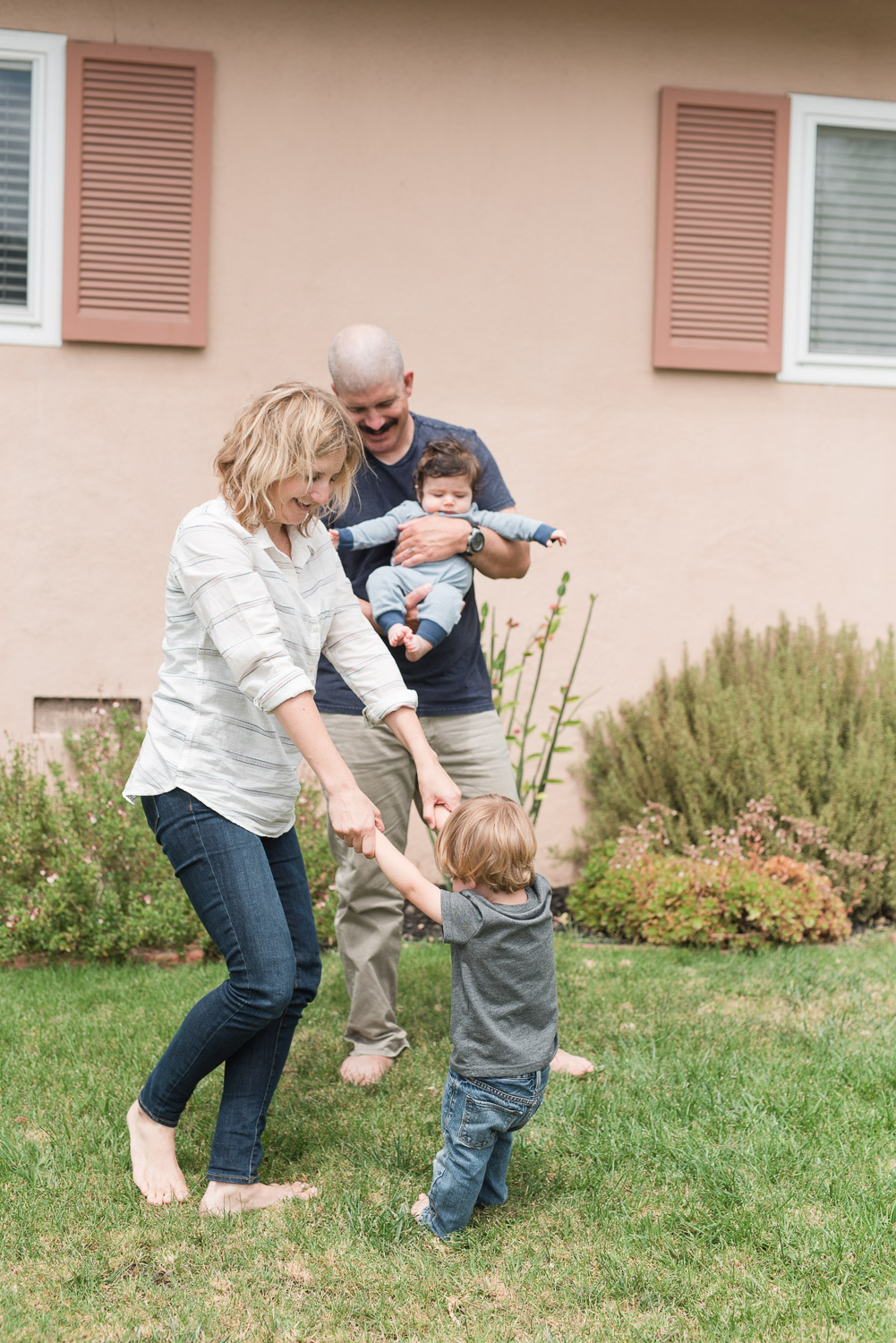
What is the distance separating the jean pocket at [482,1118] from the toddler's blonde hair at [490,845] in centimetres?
44

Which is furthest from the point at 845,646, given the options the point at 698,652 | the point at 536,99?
the point at 536,99

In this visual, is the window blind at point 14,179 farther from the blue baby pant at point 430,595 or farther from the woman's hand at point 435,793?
the woman's hand at point 435,793

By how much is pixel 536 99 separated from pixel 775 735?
319cm

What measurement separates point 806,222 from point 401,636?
3919 mm

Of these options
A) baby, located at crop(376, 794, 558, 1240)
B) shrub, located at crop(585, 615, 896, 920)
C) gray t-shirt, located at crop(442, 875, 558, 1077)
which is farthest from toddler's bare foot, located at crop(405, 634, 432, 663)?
shrub, located at crop(585, 615, 896, 920)

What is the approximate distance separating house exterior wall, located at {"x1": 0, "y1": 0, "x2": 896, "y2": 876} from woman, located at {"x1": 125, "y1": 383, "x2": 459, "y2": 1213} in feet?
9.90

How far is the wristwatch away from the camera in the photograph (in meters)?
3.46

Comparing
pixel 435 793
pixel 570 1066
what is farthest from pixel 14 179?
pixel 570 1066

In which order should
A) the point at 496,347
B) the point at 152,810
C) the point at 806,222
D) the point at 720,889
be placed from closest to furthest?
the point at 152,810
the point at 720,889
the point at 496,347
the point at 806,222

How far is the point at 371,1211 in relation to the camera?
267cm

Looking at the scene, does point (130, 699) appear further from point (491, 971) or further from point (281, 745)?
point (491, 971)

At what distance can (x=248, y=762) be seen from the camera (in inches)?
102

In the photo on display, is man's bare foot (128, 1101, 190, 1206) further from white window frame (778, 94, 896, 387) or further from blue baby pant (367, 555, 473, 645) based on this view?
white window frame (778, 94, 896, 387)

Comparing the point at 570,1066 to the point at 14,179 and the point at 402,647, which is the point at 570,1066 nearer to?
the point at 402,647
